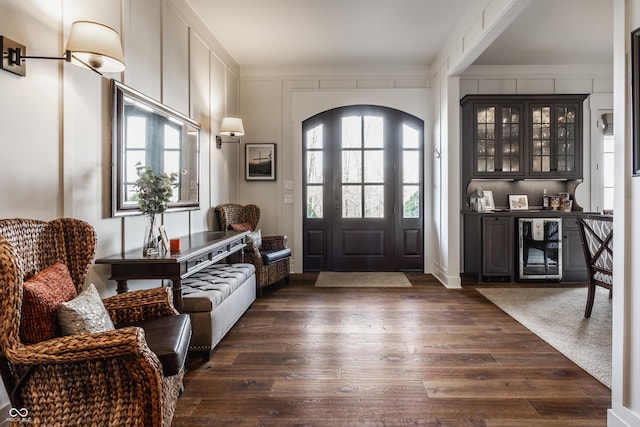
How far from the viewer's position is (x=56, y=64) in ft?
6.71

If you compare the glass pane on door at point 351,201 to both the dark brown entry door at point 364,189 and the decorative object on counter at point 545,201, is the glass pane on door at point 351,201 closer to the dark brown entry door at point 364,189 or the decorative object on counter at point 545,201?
the dark brown entry door at point 364,189

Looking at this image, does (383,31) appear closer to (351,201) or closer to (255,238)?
(351,201)

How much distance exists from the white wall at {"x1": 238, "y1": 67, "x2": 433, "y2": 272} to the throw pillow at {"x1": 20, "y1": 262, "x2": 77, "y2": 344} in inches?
161

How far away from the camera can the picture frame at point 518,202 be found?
17.8 ft

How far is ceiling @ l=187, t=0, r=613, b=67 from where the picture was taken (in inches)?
149

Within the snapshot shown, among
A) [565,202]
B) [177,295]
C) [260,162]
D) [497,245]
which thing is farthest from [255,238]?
[565,202]

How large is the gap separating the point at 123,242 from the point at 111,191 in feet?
1.30

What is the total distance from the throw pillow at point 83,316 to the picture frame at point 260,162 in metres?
4.00

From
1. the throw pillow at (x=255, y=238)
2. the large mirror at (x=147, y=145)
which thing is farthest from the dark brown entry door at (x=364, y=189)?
the large mirror at (x=147, y=145)

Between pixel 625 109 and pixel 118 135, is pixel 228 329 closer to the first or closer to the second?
pixel 118 135

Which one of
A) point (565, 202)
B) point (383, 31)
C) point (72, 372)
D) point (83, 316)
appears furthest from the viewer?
point (565, 202)

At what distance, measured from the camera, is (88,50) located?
1.91m

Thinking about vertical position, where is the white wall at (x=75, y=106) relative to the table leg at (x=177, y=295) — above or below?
above

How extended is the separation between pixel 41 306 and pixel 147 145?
1.72m
